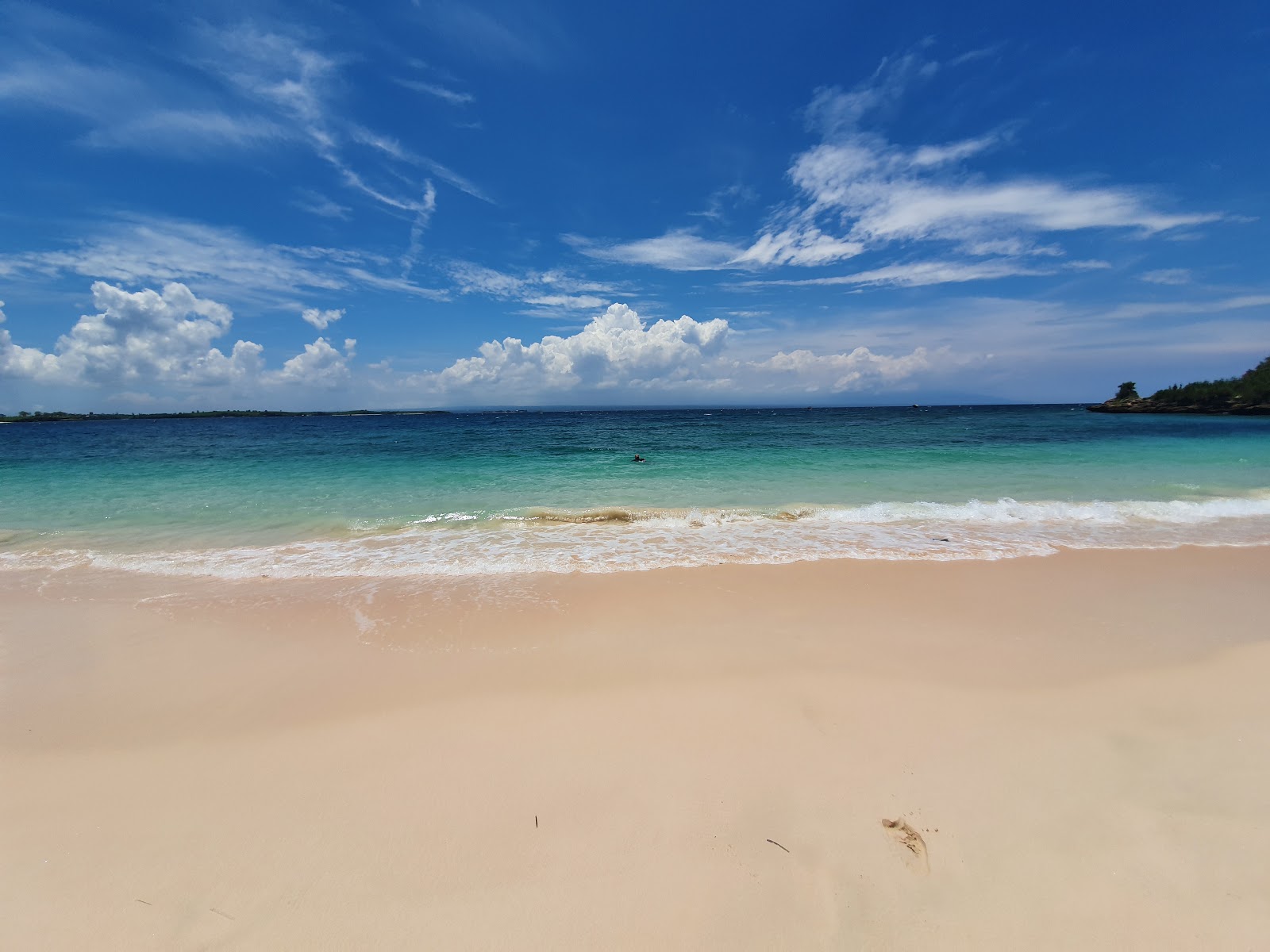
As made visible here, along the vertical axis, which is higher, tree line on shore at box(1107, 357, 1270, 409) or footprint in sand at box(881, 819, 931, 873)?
tree line on shore at box(1107, 357, 1270, 409)

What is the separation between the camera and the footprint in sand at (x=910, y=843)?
2.84m

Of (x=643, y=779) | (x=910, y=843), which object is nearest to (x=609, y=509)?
(x=643, y=779)

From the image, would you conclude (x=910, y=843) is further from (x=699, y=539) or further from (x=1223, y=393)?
(x=1223, y=393)

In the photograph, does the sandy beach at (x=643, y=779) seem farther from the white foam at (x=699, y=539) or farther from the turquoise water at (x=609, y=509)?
the turquoise water at (x=609, y=509)

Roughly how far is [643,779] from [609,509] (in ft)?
31.2

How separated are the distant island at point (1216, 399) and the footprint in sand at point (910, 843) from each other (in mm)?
89780

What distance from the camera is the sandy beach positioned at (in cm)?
263

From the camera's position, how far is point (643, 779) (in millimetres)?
3504

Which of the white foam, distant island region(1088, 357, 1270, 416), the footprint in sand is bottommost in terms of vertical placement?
the footprint in sand

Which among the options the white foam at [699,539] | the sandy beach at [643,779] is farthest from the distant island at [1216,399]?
the sandy beach at [643,779]

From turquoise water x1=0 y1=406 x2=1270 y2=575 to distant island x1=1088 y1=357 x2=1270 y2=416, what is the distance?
5185 centimetres

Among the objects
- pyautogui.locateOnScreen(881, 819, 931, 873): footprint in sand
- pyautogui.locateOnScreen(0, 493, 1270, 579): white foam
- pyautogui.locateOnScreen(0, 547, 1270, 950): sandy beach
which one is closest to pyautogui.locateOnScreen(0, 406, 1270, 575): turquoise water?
pyautogui.locateOnScreen(0, 493, 1270, 579): white foam

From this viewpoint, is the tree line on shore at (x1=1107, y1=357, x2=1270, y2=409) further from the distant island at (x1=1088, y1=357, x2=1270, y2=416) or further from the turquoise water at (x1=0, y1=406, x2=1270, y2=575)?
the turquoise water at (x1=0, y1=406, x2=1270, y2=575)

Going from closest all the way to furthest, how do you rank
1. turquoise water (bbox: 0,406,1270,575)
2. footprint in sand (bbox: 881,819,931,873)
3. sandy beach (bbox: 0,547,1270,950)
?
sandy beach (bbox: 0,547,1270,950)
footprint in sand (bbox: 881,819,931,873)
turquoise water (bbox: 0,406,1270,575)
